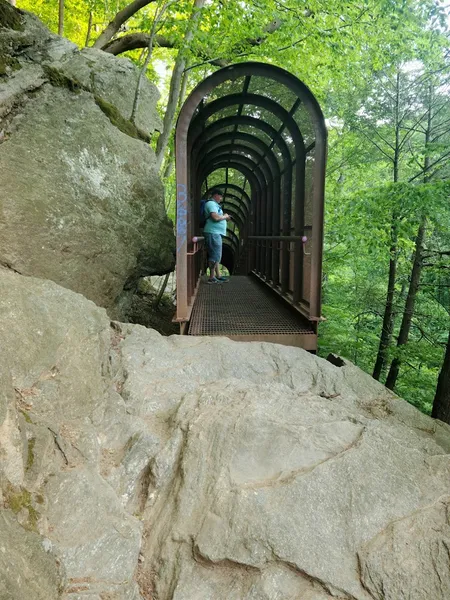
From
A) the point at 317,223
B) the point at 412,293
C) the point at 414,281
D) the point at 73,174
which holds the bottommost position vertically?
the point at 412,293

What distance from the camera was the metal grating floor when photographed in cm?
555

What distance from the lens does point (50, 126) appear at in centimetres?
502

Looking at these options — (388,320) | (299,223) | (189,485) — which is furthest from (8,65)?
(388,320)

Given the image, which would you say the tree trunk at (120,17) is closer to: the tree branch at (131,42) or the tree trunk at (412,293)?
the tree branch at (131,42)

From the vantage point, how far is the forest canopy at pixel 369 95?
7430 mm

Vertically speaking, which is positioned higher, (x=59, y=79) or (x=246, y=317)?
(x=59, y=79)

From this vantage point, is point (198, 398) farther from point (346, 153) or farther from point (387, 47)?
point (346, 153)

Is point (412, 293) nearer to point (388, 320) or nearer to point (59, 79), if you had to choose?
point (388, 320)

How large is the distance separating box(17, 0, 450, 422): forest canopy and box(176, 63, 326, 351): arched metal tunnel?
1432mm

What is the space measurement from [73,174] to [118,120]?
1756mm

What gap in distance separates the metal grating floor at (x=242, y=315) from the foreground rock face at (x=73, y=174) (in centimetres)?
125

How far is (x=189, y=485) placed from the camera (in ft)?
7.67

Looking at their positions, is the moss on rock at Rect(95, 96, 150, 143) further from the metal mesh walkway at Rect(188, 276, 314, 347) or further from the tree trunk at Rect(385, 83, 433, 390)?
the tree trunk at Rect(385, 83, 433, 390)

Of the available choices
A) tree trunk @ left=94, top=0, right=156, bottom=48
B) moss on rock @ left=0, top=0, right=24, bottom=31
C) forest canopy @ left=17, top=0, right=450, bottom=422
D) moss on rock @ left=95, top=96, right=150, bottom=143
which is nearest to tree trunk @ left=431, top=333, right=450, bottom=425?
forest canopy @ left=17, top=0, right=450, bottom=422
